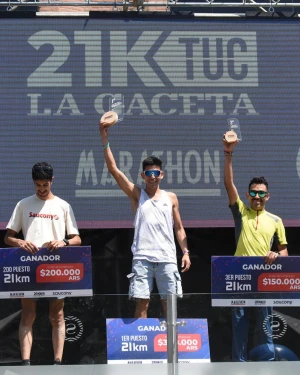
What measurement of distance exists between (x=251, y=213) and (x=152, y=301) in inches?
61.4

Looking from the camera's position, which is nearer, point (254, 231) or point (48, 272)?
point (48, 272)

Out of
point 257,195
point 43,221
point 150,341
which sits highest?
point 257,195

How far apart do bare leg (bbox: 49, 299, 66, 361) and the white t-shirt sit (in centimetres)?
85

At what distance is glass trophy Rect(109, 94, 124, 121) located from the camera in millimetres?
7135

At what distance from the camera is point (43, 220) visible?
6.17 meters

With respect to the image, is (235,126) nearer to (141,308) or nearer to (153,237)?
(153,237)

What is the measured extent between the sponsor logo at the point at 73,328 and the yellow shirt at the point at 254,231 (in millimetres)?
1526

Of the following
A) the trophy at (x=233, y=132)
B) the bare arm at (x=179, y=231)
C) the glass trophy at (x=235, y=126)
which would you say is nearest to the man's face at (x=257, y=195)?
the trophy at (x=233, y=132)

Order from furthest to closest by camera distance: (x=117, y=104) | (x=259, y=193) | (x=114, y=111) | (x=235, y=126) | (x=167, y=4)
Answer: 1. (x=167, y=4)
2. (x=117, y=104)
3. (x=235, y=126)
4. (x=114, y=111)
5. (x=259, y=193)

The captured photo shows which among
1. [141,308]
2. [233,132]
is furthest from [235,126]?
[141,308]

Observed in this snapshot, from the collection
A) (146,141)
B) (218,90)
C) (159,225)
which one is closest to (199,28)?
(218,90)

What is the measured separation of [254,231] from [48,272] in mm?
1520

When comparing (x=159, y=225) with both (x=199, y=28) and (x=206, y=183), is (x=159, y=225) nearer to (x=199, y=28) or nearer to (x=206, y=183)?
(x=206, y=183)

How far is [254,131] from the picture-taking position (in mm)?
7660
